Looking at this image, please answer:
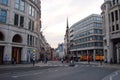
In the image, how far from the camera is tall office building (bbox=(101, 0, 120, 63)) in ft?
203

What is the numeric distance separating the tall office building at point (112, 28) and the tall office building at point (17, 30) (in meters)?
25.0

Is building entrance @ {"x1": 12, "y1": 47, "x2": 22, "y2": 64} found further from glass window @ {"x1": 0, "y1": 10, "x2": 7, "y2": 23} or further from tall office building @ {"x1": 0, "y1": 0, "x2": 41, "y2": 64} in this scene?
glass window @ {"x1": 0, "y1": 10, "x2": 7, "y2": 23}

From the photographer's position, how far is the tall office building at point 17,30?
43.6 meters

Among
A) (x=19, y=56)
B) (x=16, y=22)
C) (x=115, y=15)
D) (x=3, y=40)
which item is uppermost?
(x=115, y=15)

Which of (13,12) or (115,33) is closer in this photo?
(13,12)

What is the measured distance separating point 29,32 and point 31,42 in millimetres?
3608

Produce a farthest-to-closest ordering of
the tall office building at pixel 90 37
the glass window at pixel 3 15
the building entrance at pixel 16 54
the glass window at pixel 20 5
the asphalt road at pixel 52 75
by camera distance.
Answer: the tall office building at pixel 90 37 → the glass window at pixel 20 5 → the building entrance at pixel 16 54 → the glass window at pixel 3 15 → the asphalt road at pixel 52 75

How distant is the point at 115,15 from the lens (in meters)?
62.6

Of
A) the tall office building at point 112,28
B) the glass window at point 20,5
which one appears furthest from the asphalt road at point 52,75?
the tall office building at point 112,28

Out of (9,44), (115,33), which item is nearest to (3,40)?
(9,44)

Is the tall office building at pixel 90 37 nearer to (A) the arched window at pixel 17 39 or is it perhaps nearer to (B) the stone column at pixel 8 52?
(A) the arched window at pixel 17 39

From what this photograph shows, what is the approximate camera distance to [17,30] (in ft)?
156

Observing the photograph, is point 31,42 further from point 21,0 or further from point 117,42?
point 117,42

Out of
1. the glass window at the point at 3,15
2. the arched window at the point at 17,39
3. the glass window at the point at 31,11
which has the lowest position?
the arched window at the point at 17,39
